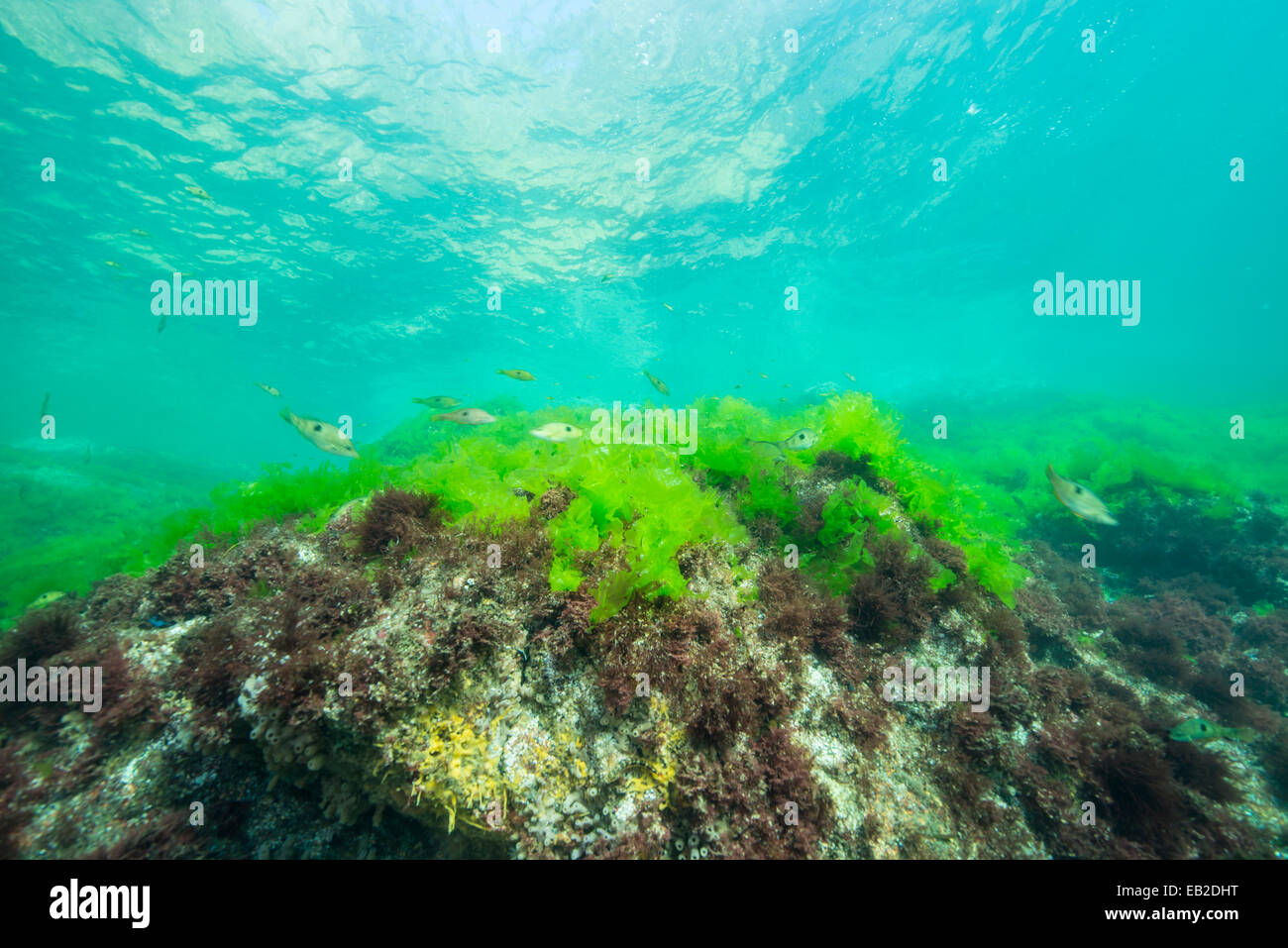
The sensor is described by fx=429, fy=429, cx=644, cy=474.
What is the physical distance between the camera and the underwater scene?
296 cm

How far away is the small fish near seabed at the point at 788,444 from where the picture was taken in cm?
514

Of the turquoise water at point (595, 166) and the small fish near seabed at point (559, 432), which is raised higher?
the turquoise water at point (595, 166)

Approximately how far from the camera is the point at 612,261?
1117 inches

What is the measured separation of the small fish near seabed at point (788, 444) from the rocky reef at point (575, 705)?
1002mm

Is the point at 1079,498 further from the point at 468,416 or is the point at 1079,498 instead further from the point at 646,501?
the point at 468,416

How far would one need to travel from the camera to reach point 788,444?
224 inches

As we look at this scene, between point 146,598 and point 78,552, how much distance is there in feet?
47.6

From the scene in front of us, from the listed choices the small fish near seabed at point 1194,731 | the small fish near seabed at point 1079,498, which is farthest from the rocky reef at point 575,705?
the small fish near seabed at point 1079,498

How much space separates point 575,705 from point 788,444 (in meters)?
4.11

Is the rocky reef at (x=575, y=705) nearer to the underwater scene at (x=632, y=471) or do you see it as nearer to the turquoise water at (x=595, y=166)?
the underwater scene at (x=632, y=471)

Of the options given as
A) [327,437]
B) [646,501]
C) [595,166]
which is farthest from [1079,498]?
[595,166]

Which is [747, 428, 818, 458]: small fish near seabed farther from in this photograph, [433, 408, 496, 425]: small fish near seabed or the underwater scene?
[433, 408, 496, 425]: small fish near seabed

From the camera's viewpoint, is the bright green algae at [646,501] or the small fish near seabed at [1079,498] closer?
the bright green algae at [646,501]
